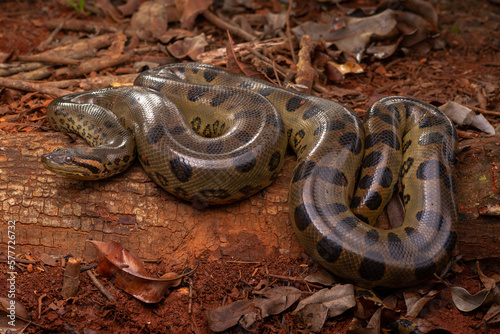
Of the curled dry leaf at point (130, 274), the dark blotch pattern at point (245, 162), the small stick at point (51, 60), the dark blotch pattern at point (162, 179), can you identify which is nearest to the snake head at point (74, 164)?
the dark blotch pattern at point (162, 179)

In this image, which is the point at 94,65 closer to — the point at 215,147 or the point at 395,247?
the point at 215,147

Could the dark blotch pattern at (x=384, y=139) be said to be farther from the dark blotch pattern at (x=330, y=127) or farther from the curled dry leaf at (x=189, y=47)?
the curled dry leaf at (x=189, y=47)

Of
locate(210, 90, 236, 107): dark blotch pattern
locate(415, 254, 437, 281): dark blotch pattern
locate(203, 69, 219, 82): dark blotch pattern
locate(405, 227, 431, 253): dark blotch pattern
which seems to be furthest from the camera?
locate(203, 69, 219, 82): dark blotch pattern

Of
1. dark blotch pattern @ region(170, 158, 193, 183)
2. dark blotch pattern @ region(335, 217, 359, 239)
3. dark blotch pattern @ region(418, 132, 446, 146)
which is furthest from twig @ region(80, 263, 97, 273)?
dark blotch pattern @ region(418, 132, 446, 146)

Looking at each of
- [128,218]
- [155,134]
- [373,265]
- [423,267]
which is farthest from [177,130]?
[423,267]

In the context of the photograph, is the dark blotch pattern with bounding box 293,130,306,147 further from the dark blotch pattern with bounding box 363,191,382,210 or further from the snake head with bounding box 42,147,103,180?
the snake head with bounding box 42,147,103,180

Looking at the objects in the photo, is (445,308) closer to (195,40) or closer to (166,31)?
(195,40)
